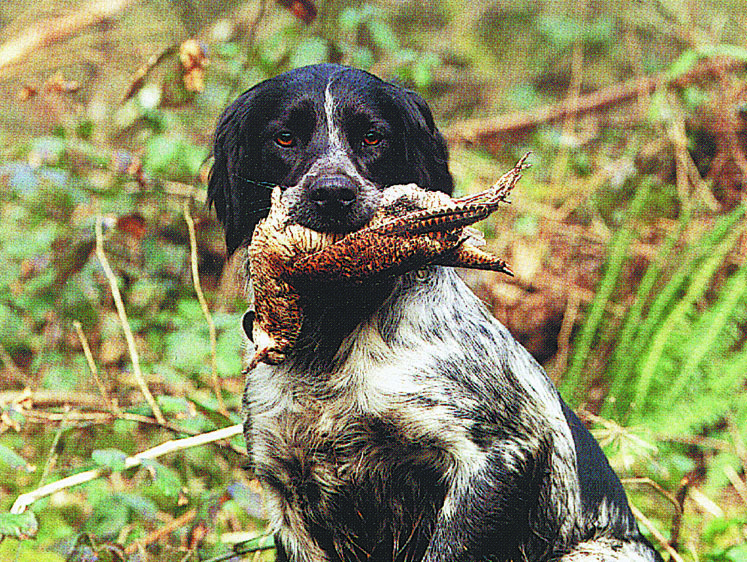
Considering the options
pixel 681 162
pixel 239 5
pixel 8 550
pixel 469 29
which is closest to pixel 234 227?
pixel 8 550

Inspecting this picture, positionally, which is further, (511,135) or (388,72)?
(511,135)

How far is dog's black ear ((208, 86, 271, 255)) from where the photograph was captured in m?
3.33

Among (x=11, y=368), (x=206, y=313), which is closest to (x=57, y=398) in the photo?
(x=11, y=368)

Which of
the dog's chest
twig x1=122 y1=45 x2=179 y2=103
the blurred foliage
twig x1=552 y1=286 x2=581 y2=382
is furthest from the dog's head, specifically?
twig x1=552 y1=286 x2=581 y2=382

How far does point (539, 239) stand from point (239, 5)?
5617 mm

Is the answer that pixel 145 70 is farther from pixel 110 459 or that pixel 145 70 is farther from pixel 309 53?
pixel 110 459

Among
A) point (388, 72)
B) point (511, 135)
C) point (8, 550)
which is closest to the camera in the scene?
point (8, 550)

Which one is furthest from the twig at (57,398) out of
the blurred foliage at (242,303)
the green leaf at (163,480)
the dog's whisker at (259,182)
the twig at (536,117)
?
the twig at (536,117)

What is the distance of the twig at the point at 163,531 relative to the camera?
4138mm

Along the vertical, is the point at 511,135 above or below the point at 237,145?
below

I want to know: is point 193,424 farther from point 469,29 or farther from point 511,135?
point 469,29

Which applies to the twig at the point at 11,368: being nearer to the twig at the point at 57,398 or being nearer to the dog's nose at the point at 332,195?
the twig at the point at 57,398

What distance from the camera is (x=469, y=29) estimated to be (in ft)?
38.8

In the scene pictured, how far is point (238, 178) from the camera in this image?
335 cm
